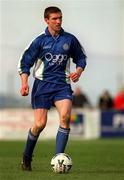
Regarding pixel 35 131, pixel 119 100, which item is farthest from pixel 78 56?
pixel 119 100

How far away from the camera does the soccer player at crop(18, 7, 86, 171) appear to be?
12977 mm

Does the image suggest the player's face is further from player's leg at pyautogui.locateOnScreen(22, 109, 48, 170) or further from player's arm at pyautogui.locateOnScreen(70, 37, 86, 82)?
player's leg at pyautogui.locateOnScreen(22, 109, 48, 170)

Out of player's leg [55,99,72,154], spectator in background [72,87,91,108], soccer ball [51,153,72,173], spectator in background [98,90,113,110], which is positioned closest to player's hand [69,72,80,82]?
player's leg [55,99,72,154]

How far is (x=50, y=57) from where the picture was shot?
13078mm

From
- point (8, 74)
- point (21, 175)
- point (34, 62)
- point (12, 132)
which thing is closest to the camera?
point (21, 175)

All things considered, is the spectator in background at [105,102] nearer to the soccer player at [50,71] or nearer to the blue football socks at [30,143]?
the blue football socks at [30,143]

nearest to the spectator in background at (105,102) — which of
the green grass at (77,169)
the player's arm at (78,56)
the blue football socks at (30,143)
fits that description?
the green grass at (77,169)

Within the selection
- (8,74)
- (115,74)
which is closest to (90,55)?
(115,74)

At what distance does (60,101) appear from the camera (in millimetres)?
13039

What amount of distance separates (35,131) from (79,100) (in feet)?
56.9

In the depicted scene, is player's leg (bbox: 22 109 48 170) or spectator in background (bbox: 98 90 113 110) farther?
spectator in background (bbox: 98 90 113 110)

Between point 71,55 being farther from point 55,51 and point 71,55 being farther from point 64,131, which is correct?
point 64,131

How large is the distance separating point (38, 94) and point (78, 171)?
134 cm

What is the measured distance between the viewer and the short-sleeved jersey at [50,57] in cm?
1305
